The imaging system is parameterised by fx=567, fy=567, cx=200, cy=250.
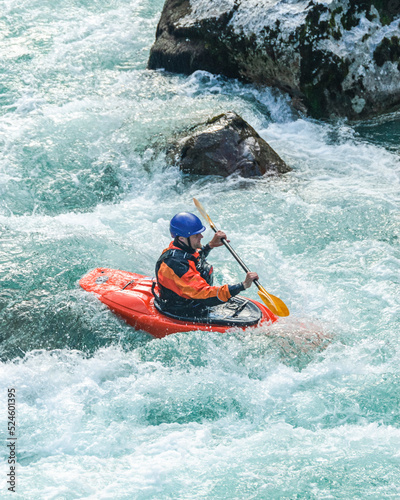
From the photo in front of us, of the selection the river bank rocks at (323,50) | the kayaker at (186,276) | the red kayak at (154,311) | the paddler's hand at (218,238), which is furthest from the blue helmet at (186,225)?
the river bank rocks at (323,50)

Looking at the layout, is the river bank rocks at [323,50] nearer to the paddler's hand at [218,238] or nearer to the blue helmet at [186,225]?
the paddler's hand at [218,238]

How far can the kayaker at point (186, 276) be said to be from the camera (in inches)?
187

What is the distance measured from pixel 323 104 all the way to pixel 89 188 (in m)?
4.05

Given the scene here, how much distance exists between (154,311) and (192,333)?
41 cm

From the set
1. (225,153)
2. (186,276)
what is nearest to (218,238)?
(186,276)

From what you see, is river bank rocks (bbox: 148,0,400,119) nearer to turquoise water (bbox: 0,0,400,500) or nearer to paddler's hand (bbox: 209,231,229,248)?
turquoise water (bbox: 0,0,400,500)

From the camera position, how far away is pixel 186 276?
15.7 feet

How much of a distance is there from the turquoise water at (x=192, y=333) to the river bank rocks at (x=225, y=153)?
0.74 feet

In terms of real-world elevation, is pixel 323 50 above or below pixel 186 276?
above

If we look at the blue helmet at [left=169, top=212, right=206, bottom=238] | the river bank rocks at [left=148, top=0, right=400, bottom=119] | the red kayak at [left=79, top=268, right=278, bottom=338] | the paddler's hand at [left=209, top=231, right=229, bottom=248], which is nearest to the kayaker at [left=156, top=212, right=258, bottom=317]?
the blue helmet at [left=169, top=212, right=206, bottom=238]

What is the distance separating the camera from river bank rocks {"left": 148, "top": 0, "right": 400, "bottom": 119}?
8.96 m

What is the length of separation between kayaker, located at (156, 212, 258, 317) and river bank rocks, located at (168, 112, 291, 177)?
298 cm

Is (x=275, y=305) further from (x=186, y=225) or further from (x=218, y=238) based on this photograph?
(x=186, y=225)

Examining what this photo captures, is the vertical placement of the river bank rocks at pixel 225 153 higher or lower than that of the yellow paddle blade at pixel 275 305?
higher
